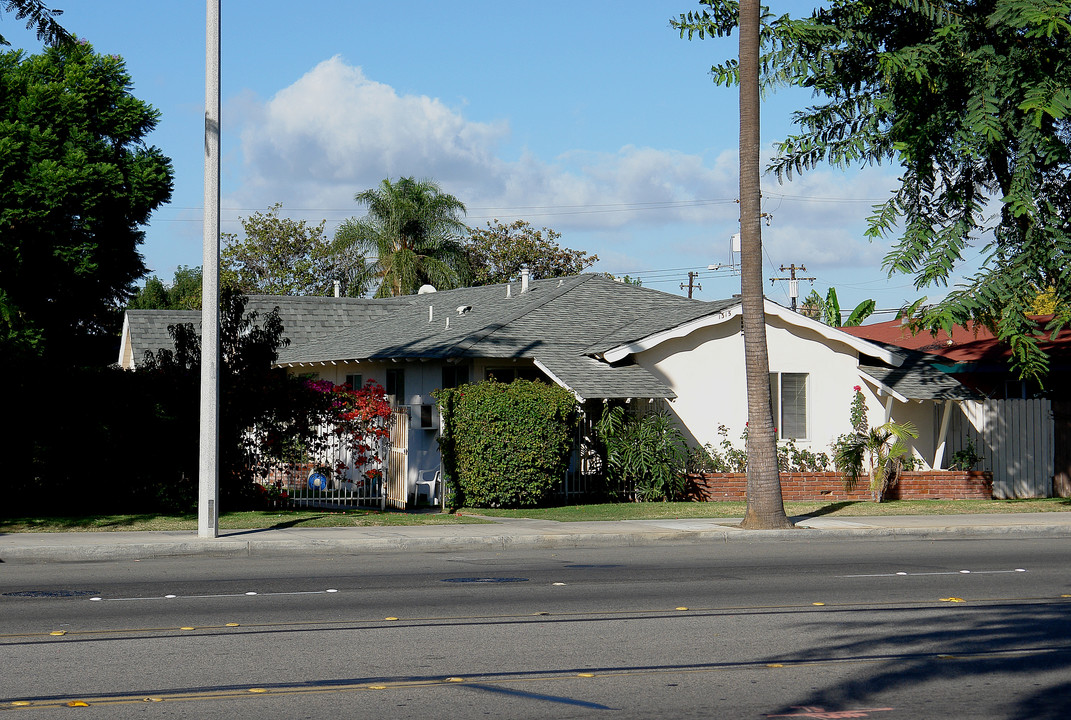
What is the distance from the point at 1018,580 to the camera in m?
13.0

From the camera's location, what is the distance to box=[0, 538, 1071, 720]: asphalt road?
7012 millimetres

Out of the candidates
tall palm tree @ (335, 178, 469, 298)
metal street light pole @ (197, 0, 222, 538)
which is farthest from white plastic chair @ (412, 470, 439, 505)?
tall palm tree @ (335, 178, 469, 298)

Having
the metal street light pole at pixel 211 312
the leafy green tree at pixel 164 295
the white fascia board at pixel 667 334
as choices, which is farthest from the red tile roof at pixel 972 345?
the leafy green tree at pixel 164 295

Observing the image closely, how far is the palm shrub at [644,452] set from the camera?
2298 cm

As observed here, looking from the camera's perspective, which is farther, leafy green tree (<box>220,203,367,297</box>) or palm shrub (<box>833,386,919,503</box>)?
leafy green tree (<box>220,203,367,297</box>)

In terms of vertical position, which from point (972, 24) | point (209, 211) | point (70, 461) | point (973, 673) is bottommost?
point (973, 673)

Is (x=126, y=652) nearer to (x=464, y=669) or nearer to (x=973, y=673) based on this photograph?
(x=464, y=669)

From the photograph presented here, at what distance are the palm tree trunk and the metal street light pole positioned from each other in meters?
8.08

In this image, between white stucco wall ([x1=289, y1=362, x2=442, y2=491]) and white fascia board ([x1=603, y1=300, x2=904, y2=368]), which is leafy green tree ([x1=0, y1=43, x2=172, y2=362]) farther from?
white fascia board ([x1=603, y1=300, x2=904, y2=368])

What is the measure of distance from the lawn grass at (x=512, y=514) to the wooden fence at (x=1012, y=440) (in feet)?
3.36

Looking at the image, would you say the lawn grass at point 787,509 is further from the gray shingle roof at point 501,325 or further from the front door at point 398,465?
the gray shingle roof at point 501,325

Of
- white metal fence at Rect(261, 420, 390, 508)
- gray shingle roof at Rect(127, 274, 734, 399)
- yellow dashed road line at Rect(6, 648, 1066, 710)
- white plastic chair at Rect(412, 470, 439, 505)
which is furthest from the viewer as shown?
gray shingle roof at Rect(127, 274, 734, 399)

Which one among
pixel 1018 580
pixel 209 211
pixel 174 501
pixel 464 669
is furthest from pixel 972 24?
pixel 464 669

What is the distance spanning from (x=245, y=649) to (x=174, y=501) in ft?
40.7
